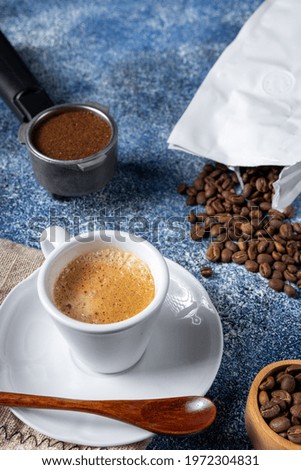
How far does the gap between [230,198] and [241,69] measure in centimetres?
44

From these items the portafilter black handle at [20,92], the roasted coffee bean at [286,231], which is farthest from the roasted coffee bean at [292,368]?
the portafilter black handle at [20,92]

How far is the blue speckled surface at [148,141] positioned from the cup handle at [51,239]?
30cm

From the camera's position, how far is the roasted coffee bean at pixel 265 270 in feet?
4.19

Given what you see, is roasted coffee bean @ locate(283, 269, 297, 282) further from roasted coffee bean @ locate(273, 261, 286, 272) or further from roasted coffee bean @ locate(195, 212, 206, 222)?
roasted coffee bean @ locate(195, 212, 206, 222)

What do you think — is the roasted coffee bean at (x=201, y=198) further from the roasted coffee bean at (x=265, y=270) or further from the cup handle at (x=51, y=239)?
the cup handle at (x=51, y=239)

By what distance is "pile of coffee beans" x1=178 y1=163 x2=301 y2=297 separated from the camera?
1.30 m

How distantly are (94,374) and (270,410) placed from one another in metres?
0.28

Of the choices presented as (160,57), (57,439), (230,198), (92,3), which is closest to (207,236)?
(230,198)

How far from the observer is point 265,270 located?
1.28 meters

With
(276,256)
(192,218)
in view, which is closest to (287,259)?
(276,256)

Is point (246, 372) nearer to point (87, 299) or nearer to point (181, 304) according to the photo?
point (181, 304)

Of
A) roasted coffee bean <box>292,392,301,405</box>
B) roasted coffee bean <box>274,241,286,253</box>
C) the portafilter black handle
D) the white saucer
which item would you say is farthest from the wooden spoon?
the portafilter black handle

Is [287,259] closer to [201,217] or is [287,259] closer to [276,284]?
[276,284]

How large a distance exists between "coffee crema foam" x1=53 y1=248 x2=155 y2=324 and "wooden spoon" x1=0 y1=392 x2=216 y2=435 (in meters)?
0.13
